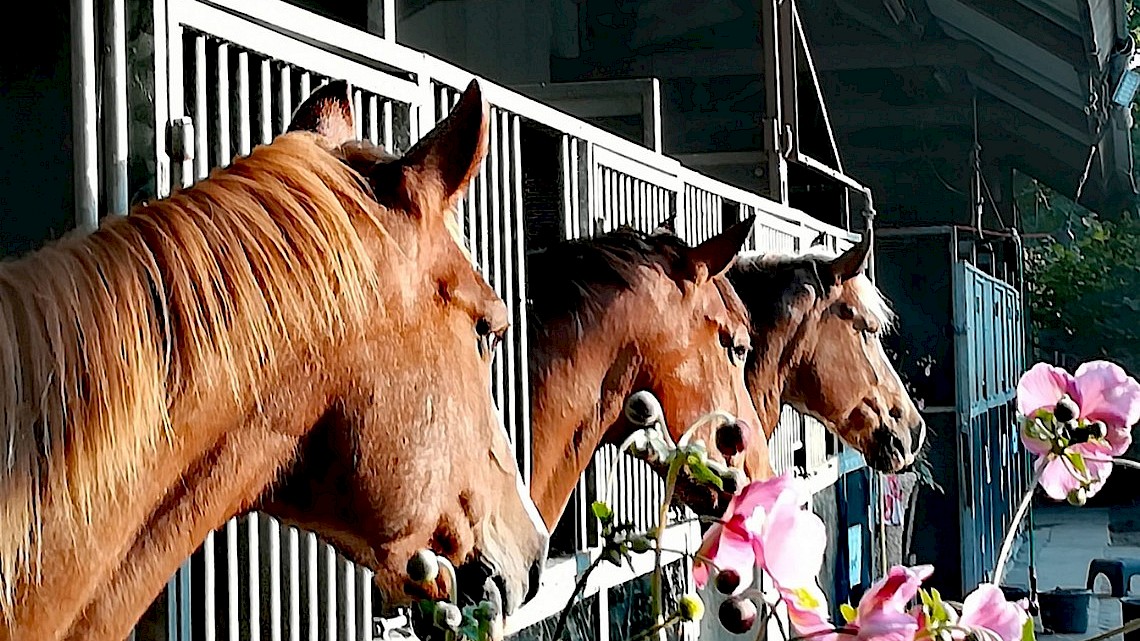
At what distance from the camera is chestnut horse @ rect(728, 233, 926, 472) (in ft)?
8.46

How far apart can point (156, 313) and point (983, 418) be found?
22.1ft

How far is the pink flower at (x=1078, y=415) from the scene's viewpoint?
1174 millimetres

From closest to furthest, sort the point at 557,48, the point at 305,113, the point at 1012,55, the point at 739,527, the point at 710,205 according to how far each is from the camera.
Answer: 1. the point at 739,527
2. the point at 305,113
3. the point at 710,205
4. the point at 557,48
5. the point at 1012,55

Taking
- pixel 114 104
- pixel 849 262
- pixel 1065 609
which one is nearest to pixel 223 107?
pixel 114 104

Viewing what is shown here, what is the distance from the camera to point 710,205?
286cm

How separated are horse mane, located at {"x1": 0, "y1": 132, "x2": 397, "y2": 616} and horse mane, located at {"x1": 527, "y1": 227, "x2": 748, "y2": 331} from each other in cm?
89

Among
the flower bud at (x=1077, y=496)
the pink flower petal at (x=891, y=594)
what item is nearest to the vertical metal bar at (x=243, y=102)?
the pink flower petal at (x=891, y=594)

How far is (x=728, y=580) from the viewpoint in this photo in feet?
2.61

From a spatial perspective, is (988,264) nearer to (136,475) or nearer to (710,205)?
(710,205)

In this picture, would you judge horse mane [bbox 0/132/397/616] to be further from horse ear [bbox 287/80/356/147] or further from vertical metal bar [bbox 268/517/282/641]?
vertical metal bar [bbox 268/517/282/641]

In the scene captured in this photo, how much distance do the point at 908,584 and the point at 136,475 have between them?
0.47 m

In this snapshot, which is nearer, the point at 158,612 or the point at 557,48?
the point at 158,612

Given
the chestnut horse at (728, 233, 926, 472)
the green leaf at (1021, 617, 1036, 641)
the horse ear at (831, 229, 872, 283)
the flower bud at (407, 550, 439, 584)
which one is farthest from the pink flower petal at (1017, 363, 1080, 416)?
the horse ear at (831, 229, 872, 283)

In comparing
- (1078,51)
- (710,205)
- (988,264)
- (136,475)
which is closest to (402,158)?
(136,475)
